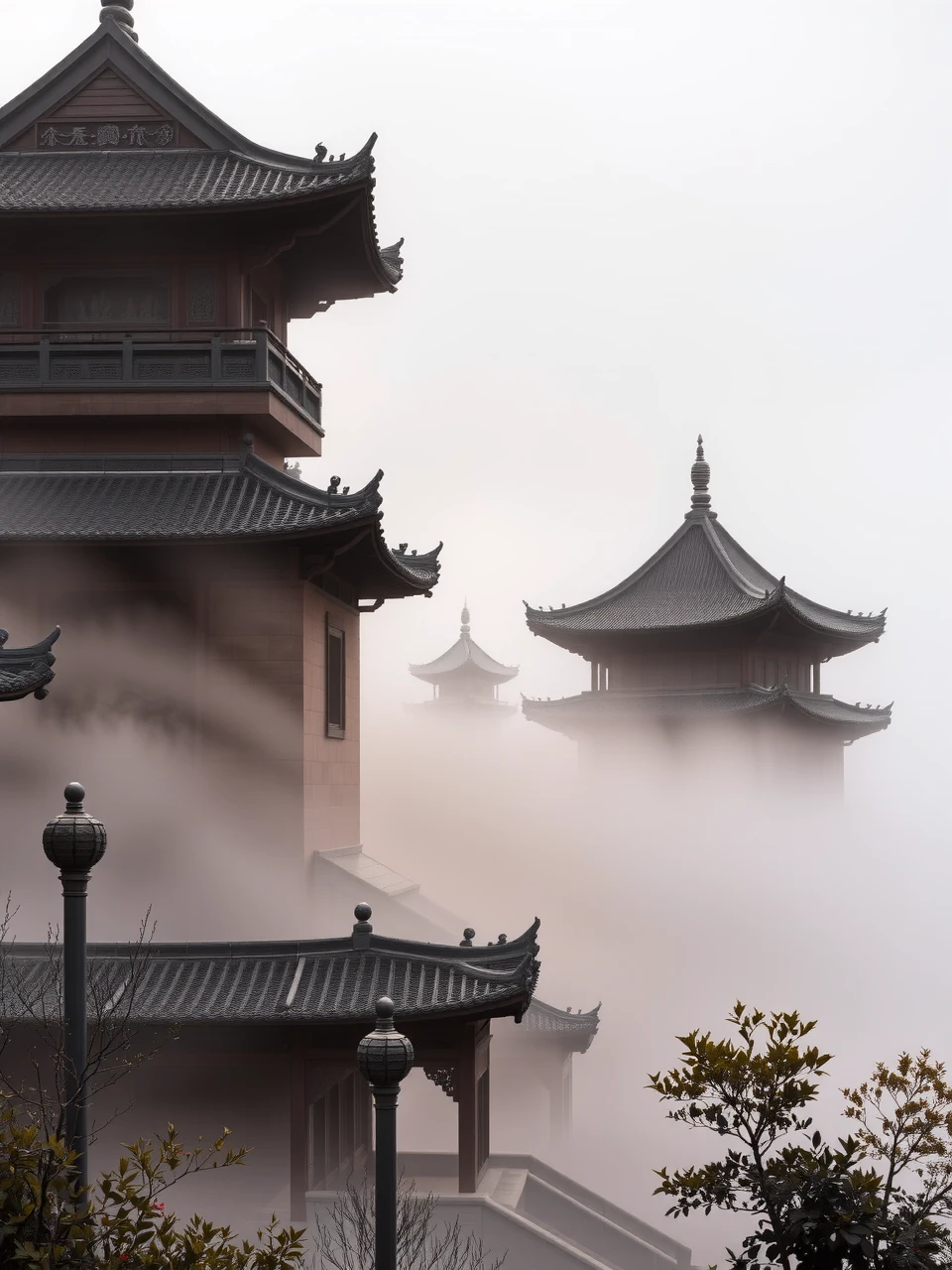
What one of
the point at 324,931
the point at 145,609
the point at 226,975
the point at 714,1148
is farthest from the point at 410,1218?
the point at 714,1148

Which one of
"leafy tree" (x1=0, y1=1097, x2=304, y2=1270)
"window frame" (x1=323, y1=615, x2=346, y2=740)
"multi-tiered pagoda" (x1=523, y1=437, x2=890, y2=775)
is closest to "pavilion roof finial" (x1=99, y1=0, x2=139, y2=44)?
"window frame" (x1=323, y1=615, x2=346, y2=740)

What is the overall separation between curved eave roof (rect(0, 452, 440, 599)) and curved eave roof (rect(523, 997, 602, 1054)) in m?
11.3

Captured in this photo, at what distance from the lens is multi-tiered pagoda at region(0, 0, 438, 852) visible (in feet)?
65.0

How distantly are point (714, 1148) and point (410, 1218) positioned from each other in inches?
766

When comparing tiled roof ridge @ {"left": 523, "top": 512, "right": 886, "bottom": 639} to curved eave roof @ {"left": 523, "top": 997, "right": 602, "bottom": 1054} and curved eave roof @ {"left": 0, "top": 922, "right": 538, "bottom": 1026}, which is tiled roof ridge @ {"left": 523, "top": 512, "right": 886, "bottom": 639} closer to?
curved eave roof @ {"left": 523, "top": 997, "right": 602, "bottom": 1054}

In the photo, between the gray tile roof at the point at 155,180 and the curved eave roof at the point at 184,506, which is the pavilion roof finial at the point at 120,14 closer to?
the gray tile roof at the point at 155,180

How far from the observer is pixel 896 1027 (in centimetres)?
4044

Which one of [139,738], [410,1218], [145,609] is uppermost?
[145,609]

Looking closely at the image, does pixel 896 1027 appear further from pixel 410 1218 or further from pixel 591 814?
pixel 410 1218

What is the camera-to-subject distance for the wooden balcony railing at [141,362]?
824 inches

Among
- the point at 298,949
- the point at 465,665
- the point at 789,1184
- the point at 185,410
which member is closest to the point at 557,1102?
the point at 298,949

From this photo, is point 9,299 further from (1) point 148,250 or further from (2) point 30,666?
(2) point 30,666

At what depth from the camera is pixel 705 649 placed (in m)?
43.0

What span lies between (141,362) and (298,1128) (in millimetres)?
10859
